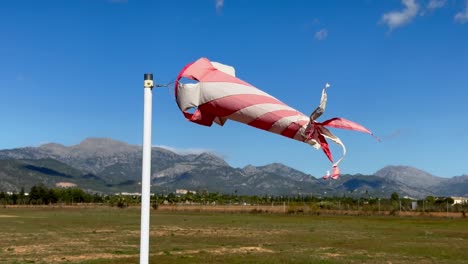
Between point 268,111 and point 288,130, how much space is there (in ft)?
0.95

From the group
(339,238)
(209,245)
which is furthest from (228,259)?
(339,238)

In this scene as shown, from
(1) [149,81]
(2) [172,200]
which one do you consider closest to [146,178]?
(1) [149,81]

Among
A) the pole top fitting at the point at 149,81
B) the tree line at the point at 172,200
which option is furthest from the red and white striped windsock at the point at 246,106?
the tree line at the point at 172,200

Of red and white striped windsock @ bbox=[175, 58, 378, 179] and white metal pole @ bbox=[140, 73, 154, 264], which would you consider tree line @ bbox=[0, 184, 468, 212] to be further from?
red and white striped windsock @ bbox=[175, 58, 378, 179]

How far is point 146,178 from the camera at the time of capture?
614cm

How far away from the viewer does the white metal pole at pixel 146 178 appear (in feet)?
20.2

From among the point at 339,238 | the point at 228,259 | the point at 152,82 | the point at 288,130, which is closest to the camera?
the point at 288,130

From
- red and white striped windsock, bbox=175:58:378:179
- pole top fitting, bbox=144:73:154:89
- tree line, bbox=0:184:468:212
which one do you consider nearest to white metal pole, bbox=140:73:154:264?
pole top fitting, bbox=144:73:154:89

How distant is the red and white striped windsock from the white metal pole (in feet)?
1.54

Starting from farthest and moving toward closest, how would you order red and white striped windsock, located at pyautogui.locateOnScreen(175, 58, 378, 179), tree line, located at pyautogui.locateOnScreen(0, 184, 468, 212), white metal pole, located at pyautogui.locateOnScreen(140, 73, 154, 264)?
1. tree line, located at pyautogui.locateOnScreen(0, 184, 468, 212)
2. white metal pole, located at pyautogui.locateOnScreen(140, 73, 154, 264)
3. red and white striped windsock, located at pyautogui.locateOnScreen(175, 58, 378, 179)

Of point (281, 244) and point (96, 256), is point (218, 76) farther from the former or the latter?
point (281, 244)

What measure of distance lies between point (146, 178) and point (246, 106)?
1.29 metres

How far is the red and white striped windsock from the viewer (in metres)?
5.80

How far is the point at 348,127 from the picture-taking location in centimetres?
554
